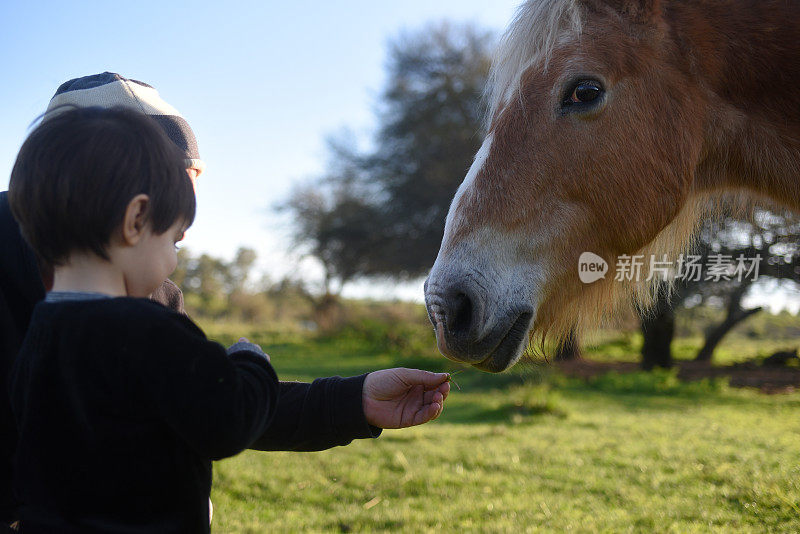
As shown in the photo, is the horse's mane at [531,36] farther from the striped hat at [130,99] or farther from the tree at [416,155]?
the tree at [416,155]

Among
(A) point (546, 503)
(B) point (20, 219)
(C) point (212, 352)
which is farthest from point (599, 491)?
(B) point (20, 219)

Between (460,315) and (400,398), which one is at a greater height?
(460,315)

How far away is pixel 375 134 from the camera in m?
15.7

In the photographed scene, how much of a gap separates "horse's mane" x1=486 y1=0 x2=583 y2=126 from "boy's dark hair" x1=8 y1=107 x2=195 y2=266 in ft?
4.35

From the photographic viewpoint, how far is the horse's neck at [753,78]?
2014mm

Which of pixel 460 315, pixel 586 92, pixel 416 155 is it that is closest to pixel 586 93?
pixel 586 92

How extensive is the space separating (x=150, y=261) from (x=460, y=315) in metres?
0.95

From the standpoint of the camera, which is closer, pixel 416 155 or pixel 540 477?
pixel 540 477

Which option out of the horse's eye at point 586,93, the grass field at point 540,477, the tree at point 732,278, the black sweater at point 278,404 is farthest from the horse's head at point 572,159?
the tree at point 732,278

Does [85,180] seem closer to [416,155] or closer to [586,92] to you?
[586,92]

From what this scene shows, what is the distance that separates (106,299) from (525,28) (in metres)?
1.74

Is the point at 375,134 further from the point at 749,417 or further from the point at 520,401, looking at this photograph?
the point at 749,417

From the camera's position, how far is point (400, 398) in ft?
5.85

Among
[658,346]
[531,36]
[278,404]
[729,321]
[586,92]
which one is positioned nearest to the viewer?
[278,404]
